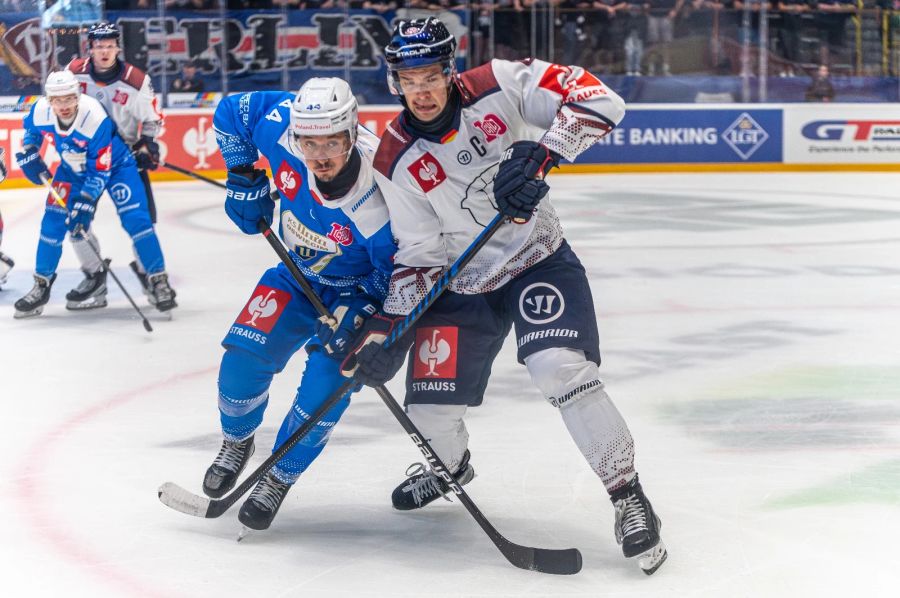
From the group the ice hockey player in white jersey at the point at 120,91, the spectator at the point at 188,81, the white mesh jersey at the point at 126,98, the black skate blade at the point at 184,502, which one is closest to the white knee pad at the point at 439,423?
the black skate blade at the point at 184,502

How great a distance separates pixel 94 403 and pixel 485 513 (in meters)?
1.65

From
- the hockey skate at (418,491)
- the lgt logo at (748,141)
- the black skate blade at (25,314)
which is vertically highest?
the hockey skate at (418,491)

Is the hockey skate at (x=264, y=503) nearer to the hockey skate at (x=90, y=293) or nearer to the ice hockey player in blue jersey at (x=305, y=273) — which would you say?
the ice hockey player in blue jersey at (x=305, y=273)

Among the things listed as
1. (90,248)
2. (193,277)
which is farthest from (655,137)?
(90,248)

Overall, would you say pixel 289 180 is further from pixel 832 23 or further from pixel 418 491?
pixel 832 23

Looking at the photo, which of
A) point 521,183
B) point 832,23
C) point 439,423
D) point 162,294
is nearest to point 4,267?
point 162,294

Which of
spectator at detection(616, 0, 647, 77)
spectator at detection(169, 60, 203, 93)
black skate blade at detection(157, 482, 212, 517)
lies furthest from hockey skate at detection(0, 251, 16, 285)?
spectator at detection(616, 0, 647, 77)

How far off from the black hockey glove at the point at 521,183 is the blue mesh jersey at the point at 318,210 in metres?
0.35

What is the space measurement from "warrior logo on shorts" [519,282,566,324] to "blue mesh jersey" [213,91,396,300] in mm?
334

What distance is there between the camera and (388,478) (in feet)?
10.4

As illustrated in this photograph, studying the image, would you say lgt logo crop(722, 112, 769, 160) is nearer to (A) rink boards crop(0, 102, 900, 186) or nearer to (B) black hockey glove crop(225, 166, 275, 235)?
(A) rink boards crop(0, 102, 900, 186)

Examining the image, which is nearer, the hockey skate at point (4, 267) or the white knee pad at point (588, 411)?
the white knee pad at point (588, 411)

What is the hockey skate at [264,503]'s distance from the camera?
2.71 m

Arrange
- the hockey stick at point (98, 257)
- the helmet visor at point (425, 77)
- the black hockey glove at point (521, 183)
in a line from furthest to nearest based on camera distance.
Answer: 1. the hockey stick at point (98, 257)
2. the helmet visor at point (425, 77)
3. the black hockey glove at point (521, 183)
